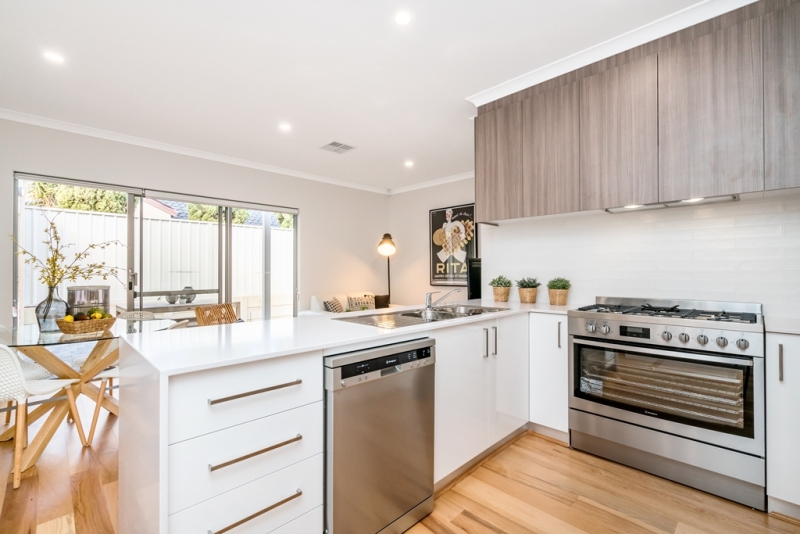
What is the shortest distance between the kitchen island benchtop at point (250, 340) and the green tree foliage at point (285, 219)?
129 inches

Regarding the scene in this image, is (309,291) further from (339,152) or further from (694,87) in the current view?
(694,87)

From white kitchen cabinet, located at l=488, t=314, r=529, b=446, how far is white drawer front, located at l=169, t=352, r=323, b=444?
4.30ft

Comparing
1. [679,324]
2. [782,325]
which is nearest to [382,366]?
[679,324]

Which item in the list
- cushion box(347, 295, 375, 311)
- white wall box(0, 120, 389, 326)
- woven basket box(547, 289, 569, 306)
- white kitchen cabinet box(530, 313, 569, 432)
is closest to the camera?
white kitchen cabinet box(530, 313, 569, 432)

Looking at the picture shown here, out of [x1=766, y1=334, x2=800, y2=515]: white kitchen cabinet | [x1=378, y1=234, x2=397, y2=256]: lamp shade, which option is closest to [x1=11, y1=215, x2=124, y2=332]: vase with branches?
[x1=378, y1=234, x2=397, y2=256]: lamp shade

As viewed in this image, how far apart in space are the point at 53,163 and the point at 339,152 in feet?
8.56

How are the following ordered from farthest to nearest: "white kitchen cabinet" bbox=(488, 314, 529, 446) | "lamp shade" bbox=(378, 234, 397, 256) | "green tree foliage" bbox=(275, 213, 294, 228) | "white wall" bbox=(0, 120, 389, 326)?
1. "lamp shade" bbox=(378, 234, 397, 256)
2. "green tree foliage" bbox=(275, 213, 294, 228)
3. "white wall" bbox=(0, 120, 389, 326)
4. "white kitchen cabinet" bbox=(488, 314, 529, 446)

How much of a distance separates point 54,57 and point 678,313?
13.6ft

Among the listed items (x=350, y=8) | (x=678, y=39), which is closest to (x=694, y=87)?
(x=678, y=39)

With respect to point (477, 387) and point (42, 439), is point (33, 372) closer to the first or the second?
point (42, 439)

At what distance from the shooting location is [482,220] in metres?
2.92

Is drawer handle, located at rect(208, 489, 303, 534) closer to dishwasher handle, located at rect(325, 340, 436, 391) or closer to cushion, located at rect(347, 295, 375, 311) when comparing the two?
dishwasher handle, located at rect(325, 340, 436, 391)

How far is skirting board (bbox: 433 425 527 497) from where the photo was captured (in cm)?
200

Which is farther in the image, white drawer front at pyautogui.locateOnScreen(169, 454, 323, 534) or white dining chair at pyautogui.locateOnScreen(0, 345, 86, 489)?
white dining chair at pyautogui.locateOnScreen(0, 345, 86, 489)
